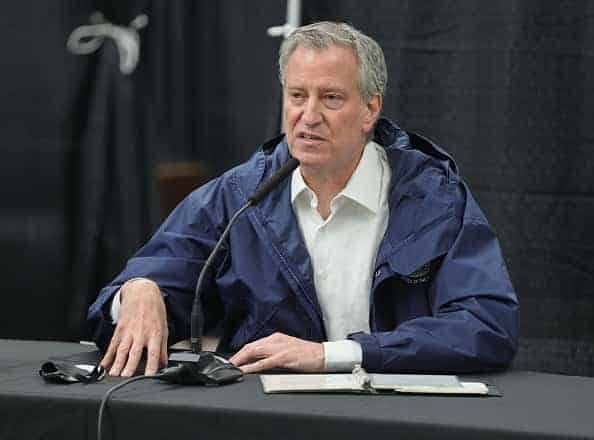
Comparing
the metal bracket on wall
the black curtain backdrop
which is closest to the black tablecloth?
the black curtain backdrop

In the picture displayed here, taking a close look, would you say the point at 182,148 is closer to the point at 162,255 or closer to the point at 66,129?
the point at 66,129

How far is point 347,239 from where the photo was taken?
237cm

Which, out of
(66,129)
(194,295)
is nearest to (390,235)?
(194,295)

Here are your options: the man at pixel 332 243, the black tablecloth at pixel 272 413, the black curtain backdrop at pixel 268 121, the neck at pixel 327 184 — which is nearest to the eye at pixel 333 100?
the man at pixel 332 243

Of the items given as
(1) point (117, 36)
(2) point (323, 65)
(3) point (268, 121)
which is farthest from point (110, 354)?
(1) point (117, 36)

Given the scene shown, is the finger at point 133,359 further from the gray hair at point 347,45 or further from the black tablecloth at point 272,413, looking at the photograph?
the gray hair at point 347,45

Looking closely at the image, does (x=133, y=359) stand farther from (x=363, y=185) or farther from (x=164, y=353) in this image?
(x=363, y=185)

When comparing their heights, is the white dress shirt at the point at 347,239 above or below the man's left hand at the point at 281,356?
above

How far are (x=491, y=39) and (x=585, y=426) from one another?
70.8 inches

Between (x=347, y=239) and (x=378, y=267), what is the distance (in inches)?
6.3

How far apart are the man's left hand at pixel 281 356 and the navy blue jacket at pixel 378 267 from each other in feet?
0.39

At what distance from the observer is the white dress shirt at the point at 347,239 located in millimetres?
2330

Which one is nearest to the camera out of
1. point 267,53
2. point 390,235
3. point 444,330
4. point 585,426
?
point 585,426

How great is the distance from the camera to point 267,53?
11.1ft
